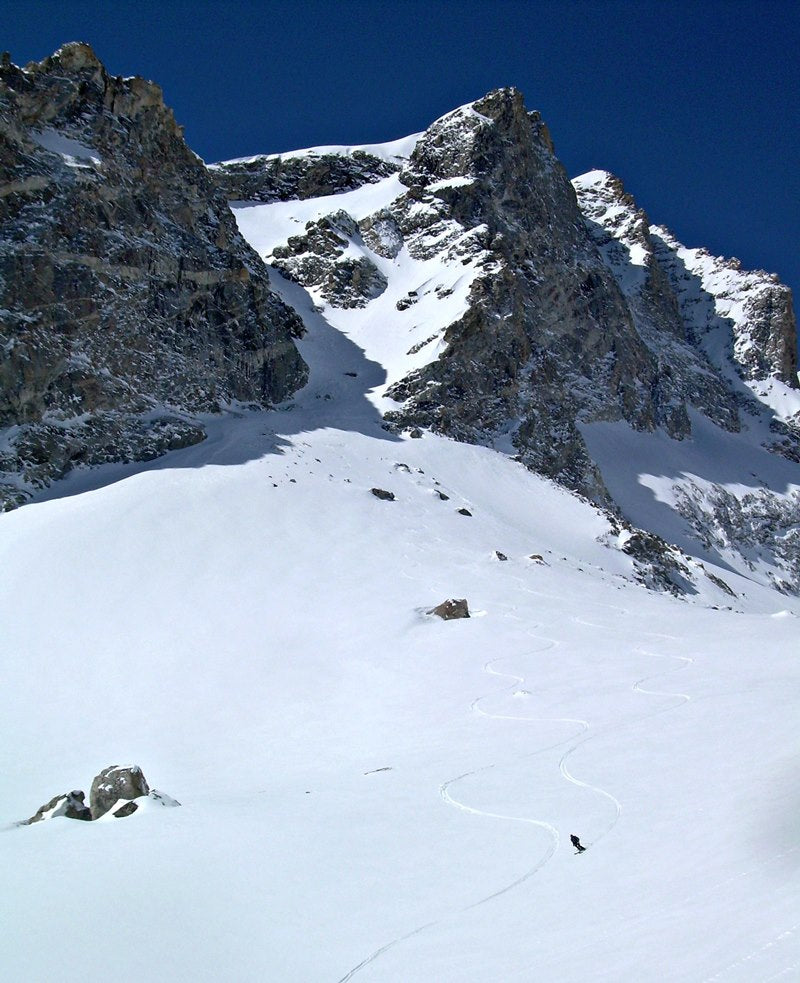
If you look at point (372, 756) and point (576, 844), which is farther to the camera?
point (372, 756)

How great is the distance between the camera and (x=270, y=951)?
5359 mm

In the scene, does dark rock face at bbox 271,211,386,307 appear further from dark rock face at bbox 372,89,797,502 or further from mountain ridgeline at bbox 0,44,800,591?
dark rock face at bbox 372,89,797,502

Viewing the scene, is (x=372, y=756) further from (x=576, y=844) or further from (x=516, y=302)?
(x=516, y=302)

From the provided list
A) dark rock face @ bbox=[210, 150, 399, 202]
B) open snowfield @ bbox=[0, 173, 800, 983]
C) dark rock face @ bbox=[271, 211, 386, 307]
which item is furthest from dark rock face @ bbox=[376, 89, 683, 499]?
open snowfield @ bbox=[0, 173, 800, 983]

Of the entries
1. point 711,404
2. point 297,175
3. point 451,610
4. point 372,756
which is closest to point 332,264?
point 297,175

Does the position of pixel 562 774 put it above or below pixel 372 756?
above

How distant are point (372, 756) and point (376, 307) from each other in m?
54.7

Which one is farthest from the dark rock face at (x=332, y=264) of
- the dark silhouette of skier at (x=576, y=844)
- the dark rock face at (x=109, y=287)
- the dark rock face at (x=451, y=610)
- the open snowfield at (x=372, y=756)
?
the dark silhouette of skier at (x=576, y=844)

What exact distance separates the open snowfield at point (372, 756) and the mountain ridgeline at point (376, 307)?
457 inches

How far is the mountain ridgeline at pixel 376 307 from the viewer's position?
122 feet

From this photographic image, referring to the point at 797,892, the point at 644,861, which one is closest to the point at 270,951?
the point at 644,861

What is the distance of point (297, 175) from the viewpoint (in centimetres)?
8106

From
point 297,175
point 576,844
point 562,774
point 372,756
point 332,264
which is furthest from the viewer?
point 297,175

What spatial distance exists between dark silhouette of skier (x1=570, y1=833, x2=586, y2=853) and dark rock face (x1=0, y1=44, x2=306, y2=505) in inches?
1178
